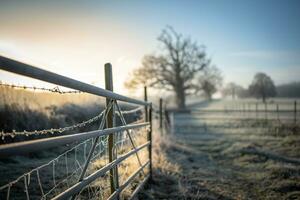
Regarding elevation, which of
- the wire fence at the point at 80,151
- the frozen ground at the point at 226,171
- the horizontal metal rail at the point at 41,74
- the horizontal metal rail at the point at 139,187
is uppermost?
the horizontal metal rail at the point at 41,74

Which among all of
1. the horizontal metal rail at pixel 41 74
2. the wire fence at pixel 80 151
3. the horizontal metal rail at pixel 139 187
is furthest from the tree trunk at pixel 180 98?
the horizontal metal rail at pixel 41 74

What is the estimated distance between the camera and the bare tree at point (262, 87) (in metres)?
66.7

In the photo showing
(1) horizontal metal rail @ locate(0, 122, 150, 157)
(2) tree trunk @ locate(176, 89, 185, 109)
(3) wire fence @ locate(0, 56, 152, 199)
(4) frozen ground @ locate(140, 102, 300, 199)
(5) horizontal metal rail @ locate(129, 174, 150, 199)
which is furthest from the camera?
(2) tree trunk @ locate(176, 89, 185, 109)

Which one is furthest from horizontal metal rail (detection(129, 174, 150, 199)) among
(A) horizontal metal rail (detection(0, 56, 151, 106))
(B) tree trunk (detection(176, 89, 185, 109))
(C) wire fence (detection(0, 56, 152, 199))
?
(B) tree trunk (detection(176, 89, 185, 109))

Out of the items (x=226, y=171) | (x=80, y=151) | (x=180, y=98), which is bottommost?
(x=226, y=171)

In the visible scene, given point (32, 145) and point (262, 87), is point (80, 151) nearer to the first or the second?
point (32, 145)

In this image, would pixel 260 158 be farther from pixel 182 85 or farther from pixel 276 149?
pixel 182 85

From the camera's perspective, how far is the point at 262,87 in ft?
218

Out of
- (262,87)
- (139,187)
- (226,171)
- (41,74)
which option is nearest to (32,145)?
(41,74)

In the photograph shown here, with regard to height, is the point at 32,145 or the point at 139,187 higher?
the point at 32,145

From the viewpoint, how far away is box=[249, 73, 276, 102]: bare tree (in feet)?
219

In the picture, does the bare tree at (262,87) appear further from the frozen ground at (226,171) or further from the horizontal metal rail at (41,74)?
the horizontal metal rail at (41,74)

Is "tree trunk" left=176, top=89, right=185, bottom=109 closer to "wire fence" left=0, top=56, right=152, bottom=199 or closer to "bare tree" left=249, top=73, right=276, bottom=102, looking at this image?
"wire fence" left=0, top=56, right=152, bottom=199

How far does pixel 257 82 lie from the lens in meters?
72.4
